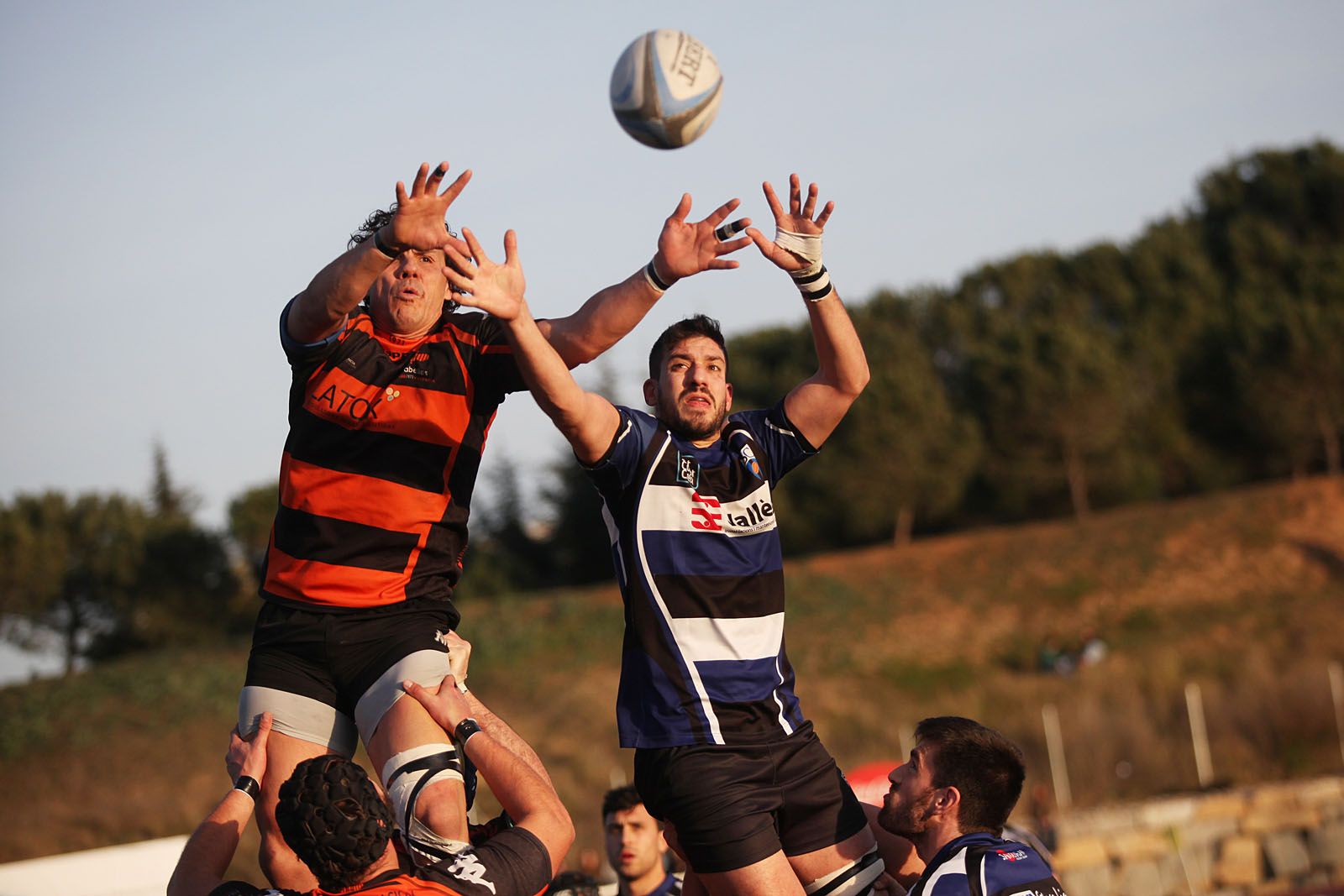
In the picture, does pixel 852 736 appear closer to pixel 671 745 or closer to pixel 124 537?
pixel 671 745

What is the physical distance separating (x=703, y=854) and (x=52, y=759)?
116ft

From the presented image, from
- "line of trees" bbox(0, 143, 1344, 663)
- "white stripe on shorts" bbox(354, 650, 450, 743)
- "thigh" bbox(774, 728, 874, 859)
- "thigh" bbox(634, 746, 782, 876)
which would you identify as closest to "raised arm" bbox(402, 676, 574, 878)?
"white stripe on shorts" bbox(354, 650, 450, 743)

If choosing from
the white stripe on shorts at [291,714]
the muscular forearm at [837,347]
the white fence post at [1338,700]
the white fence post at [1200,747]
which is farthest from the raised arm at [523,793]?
the white fence post at [1338,700]

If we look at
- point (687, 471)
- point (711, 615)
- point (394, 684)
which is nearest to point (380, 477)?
point (394, 684)

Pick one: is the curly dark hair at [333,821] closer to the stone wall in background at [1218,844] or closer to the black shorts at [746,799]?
the black shorts at [746,799]

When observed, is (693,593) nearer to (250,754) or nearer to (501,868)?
(501,868)

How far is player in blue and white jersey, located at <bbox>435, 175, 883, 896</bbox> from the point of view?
513cm

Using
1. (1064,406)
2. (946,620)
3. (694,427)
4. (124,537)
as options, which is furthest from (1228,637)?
(124,537)

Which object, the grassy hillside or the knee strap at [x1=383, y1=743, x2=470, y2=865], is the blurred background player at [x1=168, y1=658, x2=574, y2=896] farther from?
the grassy hillside

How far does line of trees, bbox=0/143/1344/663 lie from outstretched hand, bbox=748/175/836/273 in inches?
1964

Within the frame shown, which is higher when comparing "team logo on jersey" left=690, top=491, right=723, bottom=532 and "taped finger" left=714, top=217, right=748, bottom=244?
"taped finger" left=714, top=217, right=748, bottom=244

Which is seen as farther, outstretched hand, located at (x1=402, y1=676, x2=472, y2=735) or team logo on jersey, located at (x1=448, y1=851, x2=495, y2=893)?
outstretched hand, located at (x1=402, y1=676, x2=472, y2=735)

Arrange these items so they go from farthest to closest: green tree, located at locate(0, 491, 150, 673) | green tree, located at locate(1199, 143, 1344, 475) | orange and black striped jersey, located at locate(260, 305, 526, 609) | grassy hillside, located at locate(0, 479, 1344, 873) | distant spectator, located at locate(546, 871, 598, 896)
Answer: green tree, located at locate(0, 491, 150, 673) < green tree, located at locate(1199, 143, 1344, 475) < grassy hillside, located at locate(0, 479, 1344, 873) < distant spectator, located at locate(546, 871, 598, 896) < orange and black striped jersey, located at locate(260, 305, 526, 609)

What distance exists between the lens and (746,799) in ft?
16.9
